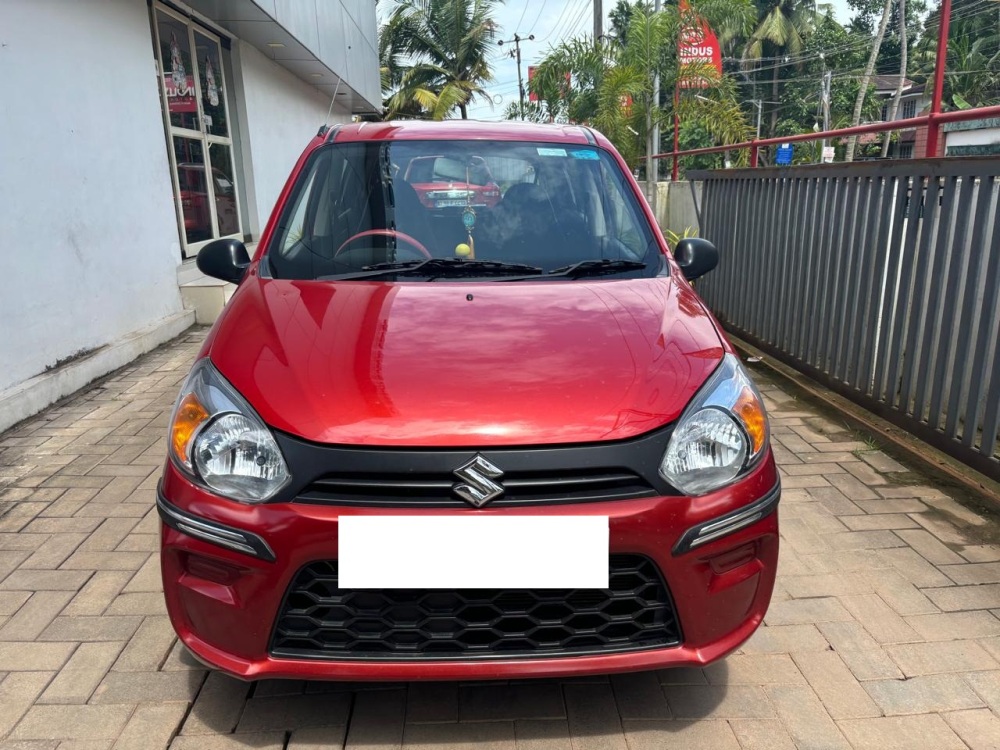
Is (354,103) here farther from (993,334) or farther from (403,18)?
(993,334)

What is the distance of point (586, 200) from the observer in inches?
120

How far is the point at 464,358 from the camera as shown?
2053 mm

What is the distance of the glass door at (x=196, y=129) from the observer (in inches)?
308

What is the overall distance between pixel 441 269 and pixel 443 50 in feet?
90.1

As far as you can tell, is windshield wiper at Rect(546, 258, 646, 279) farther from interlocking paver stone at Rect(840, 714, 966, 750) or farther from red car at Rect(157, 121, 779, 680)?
interlocking paver stone at Rect(840, 714, 966, 750)

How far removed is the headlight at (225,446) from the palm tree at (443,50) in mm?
25562

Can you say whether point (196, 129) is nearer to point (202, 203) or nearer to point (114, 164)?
point (202, 203)

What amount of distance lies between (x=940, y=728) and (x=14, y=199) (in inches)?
205

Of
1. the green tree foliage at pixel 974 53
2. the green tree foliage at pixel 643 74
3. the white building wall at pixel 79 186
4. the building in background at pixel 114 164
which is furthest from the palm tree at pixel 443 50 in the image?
the green tree foliage at pixel 974 53

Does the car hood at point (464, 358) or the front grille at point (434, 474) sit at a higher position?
the car hood at point (464, 358)

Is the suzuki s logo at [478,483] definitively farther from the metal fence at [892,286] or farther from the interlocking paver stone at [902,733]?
the metal fence at [892,286]

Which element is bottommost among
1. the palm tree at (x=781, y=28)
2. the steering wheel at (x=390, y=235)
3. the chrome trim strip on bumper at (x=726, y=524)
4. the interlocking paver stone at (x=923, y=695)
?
the interlocking paver stone at (x=923, y=695)

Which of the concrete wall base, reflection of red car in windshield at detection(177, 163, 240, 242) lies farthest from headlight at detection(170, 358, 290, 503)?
reflection of red car in windshield at detection(177, 163, 240, 242)

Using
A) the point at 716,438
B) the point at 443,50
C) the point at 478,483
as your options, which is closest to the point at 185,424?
the point at 478,483
